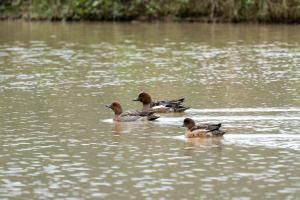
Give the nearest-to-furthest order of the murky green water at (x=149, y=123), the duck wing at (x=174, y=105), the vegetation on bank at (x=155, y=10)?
the murky green water at (x=149, y=123) < the duck wing at (x=174, y=105) < the vegetation on bank at (x=155, y=10)

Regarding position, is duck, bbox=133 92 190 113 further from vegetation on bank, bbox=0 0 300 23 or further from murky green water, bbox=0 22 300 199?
vegetation on bank, bbox=0 0 300 23

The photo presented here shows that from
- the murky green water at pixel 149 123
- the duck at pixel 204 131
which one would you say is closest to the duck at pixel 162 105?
the murky green water at pixel 149 123

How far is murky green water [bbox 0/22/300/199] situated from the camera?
14.8m

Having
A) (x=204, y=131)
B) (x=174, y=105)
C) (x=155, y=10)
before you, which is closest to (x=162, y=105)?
(x=174, y=105)

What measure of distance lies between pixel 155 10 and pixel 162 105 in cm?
2912

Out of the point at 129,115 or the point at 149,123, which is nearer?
the point at 149,123

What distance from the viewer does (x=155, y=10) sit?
50.6m

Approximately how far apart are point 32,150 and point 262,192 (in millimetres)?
5088

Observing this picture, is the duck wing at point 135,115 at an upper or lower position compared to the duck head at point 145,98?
lower

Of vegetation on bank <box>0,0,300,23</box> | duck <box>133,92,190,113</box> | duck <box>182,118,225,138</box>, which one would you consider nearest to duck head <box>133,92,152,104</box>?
duck <box>133,92,190,113</box>

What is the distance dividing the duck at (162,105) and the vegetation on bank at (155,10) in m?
25.4

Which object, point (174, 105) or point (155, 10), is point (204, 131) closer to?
point (174, 105)

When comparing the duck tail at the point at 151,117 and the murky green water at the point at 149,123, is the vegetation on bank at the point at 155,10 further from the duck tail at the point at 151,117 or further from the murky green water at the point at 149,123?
the duck tail at the point at 151,117

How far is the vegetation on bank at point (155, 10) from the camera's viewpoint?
46.9 metres
